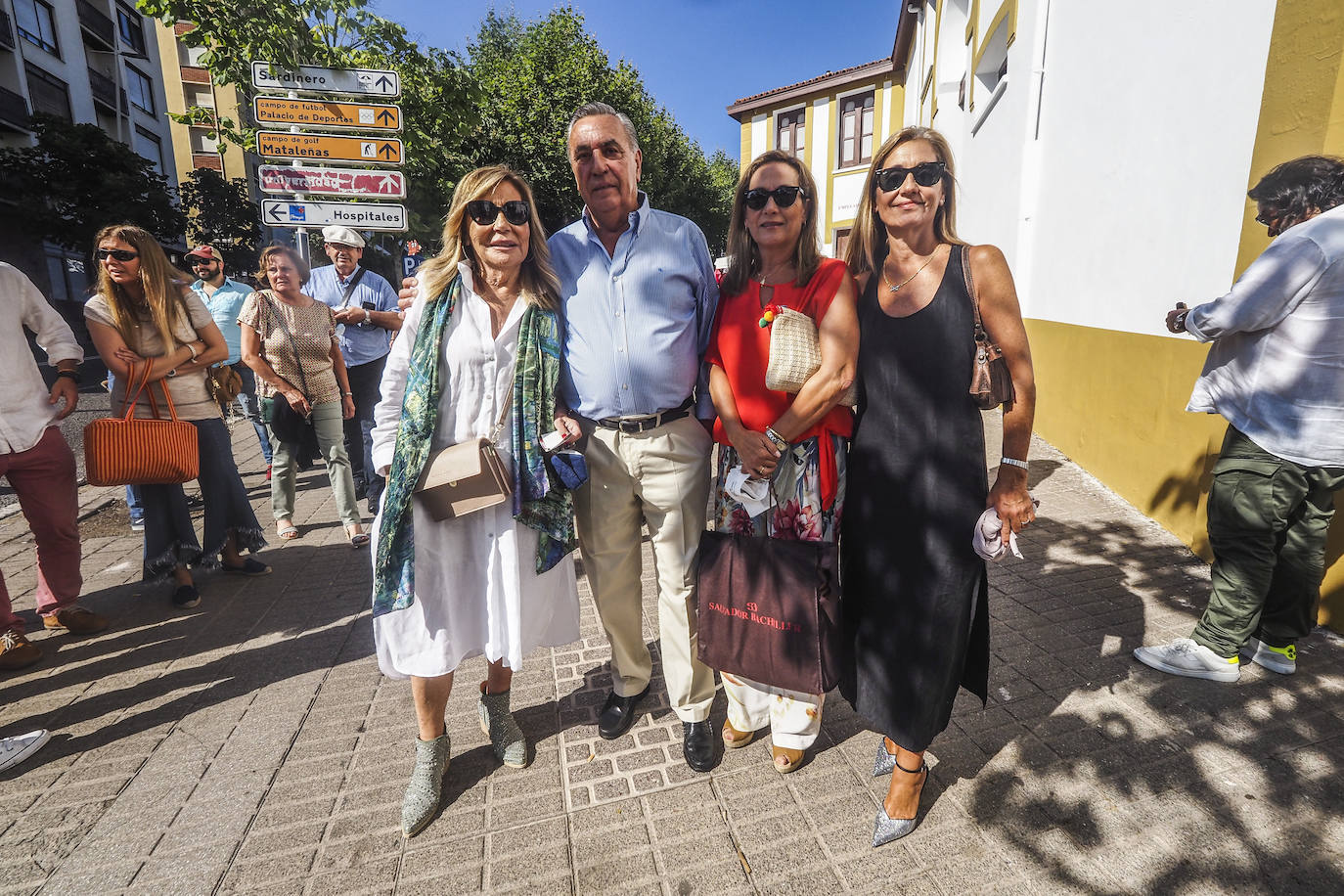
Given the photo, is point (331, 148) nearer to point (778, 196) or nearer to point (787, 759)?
point (778, 196)

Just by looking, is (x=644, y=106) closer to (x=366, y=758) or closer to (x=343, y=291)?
(x=343, y=291)

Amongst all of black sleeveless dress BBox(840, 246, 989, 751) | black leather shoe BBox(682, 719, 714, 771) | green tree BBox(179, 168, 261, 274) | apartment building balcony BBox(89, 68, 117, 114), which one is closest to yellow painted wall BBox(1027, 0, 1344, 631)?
black sleeveless dress BBox(840, 246, 989, 751)

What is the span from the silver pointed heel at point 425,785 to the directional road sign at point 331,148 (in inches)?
220

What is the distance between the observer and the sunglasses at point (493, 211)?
86.8 inches

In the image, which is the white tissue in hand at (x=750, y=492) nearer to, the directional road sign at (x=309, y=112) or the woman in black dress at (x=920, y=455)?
the woman in black dress at (x=920, y=455)

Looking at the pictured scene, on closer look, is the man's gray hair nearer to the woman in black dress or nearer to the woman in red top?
the woman in red top

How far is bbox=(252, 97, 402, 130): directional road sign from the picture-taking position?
6.07 metres

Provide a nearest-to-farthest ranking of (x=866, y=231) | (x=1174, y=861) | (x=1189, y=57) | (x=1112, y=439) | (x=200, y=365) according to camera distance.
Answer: (x=1174, y=861), (x=866, y=231), (x=200, y=365), (x=1189, y=57), (x=1112, y=439)

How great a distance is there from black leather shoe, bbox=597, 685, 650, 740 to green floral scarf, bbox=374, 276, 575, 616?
2.55ft

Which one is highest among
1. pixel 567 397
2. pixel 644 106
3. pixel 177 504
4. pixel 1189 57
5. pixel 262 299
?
pixel 644 106

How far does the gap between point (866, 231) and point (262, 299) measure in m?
4.36

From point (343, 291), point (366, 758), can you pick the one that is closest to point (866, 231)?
point (366, 758)

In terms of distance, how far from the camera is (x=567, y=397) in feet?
8.39

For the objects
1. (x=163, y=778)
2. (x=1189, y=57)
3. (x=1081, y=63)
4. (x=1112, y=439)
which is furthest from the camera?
(x=1081, y=63)
